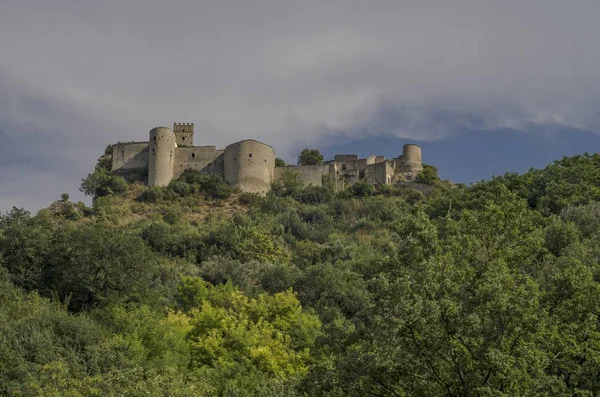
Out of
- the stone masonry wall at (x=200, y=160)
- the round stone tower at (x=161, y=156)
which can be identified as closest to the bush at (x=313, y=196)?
the stone masonry wall at (x=200, y=160)

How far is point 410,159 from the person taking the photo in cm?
7325

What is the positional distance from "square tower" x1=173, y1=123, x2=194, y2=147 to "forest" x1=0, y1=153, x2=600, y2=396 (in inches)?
263

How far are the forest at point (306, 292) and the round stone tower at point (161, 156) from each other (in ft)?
6.65

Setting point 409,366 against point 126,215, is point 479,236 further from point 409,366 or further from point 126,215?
point 126,215

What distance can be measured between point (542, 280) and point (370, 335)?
4.06 m

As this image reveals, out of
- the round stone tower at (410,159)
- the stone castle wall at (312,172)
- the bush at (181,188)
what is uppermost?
the round stone tower at (410,159)

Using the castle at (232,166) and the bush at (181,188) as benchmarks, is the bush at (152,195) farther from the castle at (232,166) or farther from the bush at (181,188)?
the castle at (232,166)

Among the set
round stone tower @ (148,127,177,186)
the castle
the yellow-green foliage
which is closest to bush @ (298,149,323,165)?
the castle

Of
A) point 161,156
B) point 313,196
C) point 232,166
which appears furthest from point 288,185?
point 161,156

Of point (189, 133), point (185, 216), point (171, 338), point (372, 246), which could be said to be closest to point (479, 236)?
point (171, 338)

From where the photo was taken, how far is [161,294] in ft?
122

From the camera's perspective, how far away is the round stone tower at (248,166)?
67.6 metres

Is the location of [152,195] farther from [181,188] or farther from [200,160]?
[200,160]

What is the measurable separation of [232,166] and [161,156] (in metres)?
6.41
